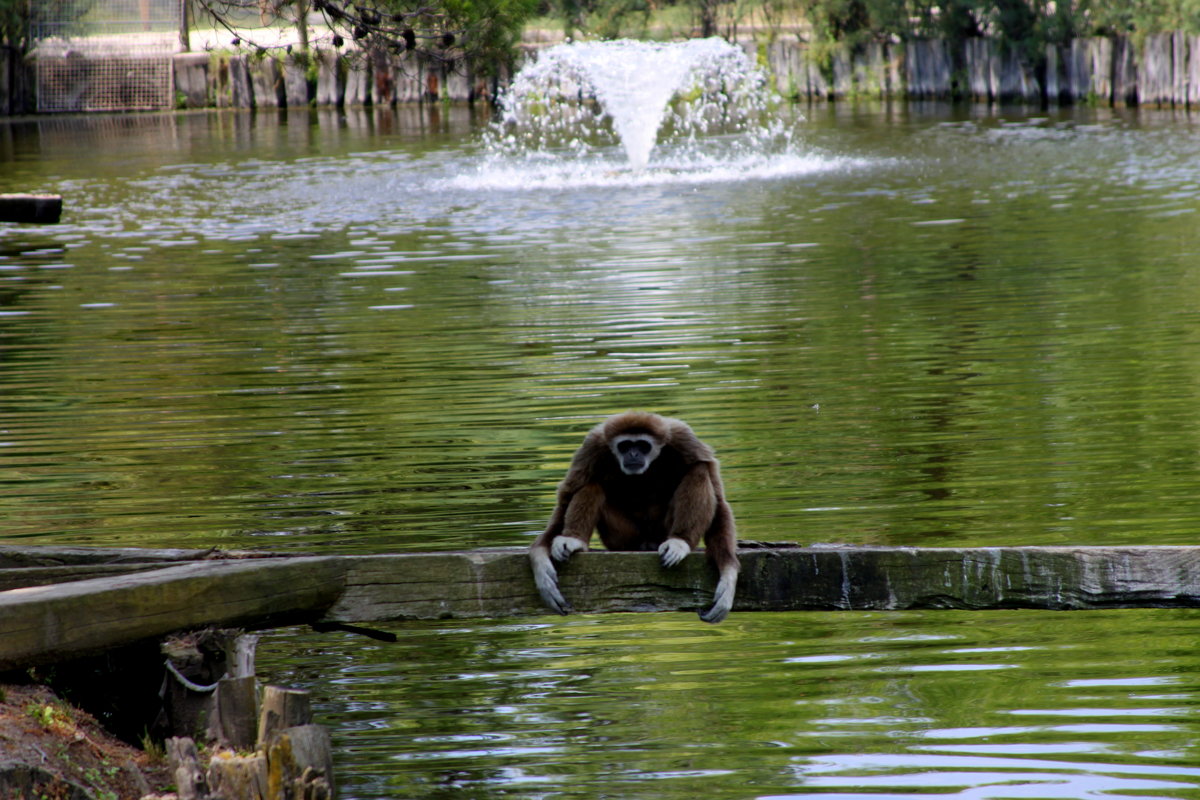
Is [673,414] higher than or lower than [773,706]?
higher

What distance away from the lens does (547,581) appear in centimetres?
489

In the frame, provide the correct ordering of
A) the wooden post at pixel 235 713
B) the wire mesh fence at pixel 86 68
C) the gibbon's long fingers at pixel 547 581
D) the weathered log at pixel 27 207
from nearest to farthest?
the wooden post at pixel 235 713 → the gibbon's long fingers at pixel 547 581 → the weathered log at pixel 27 207 → the wire mesh fence at pixel 86 68

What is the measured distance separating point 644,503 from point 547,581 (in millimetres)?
675

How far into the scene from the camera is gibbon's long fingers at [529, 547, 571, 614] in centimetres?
490

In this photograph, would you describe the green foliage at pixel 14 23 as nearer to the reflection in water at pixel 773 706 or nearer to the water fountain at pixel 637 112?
the water fountain at pixel 637 112

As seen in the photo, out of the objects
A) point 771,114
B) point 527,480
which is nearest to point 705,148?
point 771,114

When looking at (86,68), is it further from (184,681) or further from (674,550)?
(674,550)

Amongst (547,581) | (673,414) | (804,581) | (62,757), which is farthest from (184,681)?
(673,414)

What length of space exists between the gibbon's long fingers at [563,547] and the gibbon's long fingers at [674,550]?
0.30 meters

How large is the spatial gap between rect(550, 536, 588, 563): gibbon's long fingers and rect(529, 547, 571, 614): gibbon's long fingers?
1.2 inches

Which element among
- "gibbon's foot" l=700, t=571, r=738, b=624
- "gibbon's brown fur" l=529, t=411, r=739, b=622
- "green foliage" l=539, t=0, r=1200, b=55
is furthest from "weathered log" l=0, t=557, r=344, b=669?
"green foliage" l=539, t=0, r=1200, b=55

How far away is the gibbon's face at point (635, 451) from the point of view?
16.4ft

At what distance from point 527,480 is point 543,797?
393 cm

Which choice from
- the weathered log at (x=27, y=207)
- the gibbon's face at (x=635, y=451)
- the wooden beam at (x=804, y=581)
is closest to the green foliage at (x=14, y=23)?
the weathered log at (x=27, y=207)
